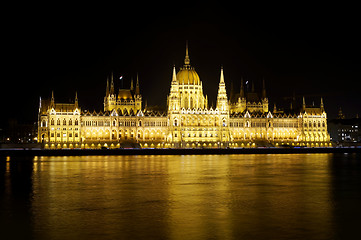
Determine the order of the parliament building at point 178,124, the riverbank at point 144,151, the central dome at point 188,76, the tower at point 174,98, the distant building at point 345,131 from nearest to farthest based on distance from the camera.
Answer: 1. the riverbank at point 144,151
2. the parliament building at point 178,124
3. the tower at point 174,98
4. the central dome at point 188,76
5. the distant building at point 345,131

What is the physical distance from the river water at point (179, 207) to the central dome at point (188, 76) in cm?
9485

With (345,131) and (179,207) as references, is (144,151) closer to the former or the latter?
(179,207)

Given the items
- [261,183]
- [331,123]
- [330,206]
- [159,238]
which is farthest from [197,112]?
[159,238]

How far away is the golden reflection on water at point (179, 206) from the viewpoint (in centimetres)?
2495

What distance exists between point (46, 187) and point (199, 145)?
9091cm

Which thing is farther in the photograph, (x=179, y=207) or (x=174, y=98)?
(x=174, y=98)

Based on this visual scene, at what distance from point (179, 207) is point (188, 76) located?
11562 centimetres

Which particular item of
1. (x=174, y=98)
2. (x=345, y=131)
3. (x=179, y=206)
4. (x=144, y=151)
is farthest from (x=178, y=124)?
(x=179, y=206)

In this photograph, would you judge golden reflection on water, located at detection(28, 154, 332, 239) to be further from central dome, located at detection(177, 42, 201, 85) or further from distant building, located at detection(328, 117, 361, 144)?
distant building, located at detection(328, 117, 361, 144)

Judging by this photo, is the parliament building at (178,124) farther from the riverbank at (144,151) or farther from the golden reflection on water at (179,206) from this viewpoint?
the golden reflection on water at (179,206)

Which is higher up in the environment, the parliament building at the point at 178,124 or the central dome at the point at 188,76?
the central dome at the point at 188,76

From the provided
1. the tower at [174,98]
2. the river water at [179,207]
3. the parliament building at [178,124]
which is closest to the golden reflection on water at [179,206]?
the river water at [179,207]

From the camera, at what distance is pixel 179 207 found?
3152 centimetres

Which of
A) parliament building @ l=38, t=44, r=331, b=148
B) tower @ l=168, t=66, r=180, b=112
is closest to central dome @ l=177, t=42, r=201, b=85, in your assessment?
parliament building @ l=38, t=44, r=331, b=148
